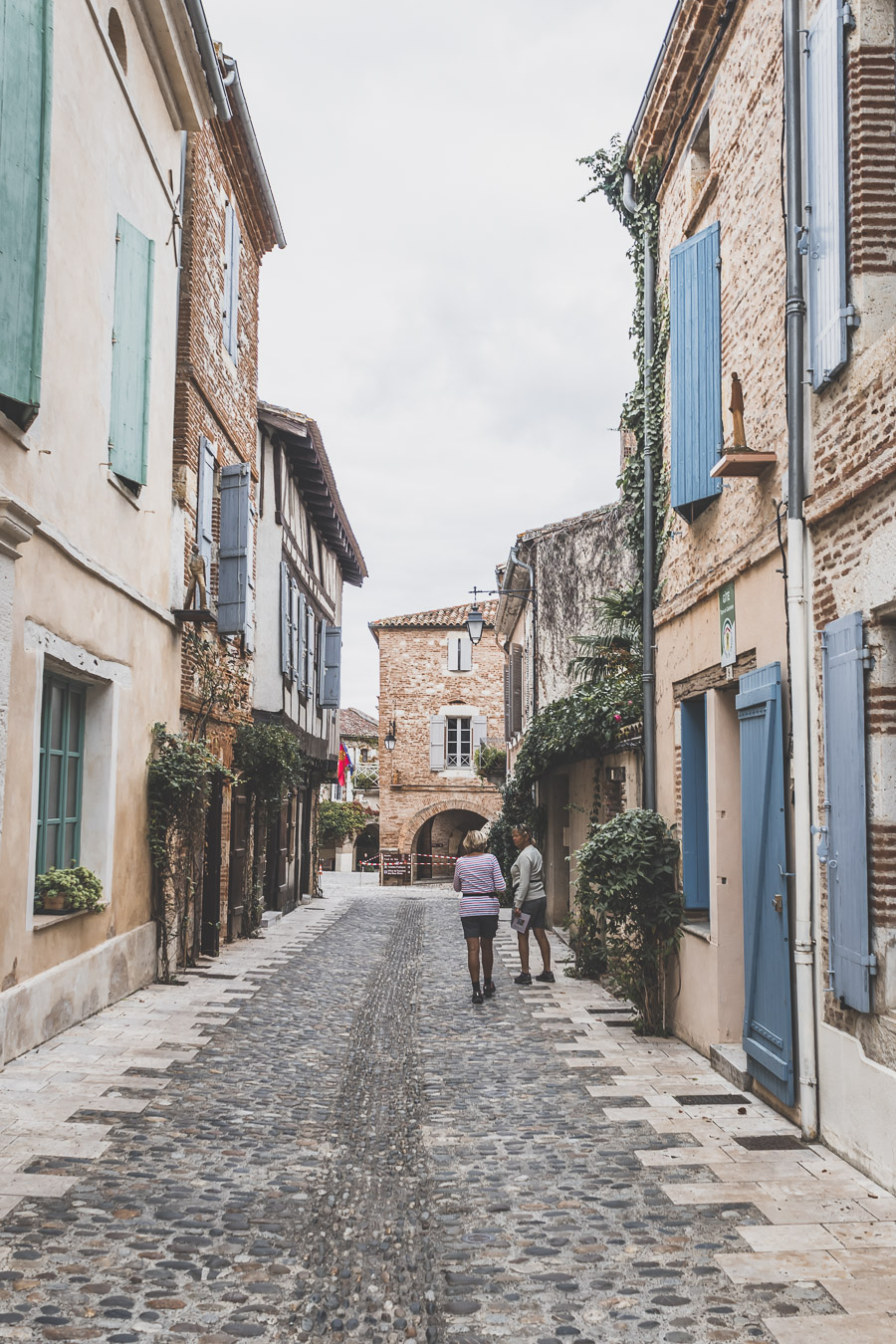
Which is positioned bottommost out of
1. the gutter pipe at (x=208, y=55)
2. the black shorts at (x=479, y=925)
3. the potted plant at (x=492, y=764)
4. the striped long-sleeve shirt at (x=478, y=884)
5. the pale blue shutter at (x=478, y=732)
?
the black shorts at (x=479, y=925)

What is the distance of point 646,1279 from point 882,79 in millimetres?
4805

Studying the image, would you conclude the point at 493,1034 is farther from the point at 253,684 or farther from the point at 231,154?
the point at 231,154

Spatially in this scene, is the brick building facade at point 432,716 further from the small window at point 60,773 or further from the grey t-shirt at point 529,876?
the small window at point 60,773

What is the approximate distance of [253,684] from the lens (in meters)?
15.4

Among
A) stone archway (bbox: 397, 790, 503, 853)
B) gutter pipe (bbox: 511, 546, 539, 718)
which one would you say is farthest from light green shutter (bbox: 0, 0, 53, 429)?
stone archway (bbox: 397, 790, 503, 853)

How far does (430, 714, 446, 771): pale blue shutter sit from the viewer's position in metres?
32.3

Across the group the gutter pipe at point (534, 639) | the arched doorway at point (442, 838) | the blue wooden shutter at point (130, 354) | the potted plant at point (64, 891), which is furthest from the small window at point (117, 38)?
the arched doorway at point (442, 838)

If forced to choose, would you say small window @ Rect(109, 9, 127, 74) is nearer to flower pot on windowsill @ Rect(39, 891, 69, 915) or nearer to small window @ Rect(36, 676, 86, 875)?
small window @ Rect(36, 676, 86, 875)

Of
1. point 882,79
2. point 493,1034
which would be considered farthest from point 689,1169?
point 882,79

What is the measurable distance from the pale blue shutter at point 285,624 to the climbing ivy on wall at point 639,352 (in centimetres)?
789

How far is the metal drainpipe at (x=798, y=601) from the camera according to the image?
16.6 feet

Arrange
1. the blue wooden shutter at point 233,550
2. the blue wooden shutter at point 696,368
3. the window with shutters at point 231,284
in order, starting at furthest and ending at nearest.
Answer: the window with shutters at point 231,284
the blue wooden shutter at point 233,550
the blue wooden shutter at point 696,368

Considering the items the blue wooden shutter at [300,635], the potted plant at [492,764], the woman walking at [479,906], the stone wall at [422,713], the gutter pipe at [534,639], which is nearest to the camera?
the woman walking at [479,906]

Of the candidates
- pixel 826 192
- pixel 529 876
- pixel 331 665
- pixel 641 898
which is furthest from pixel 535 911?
pixel 331 665
